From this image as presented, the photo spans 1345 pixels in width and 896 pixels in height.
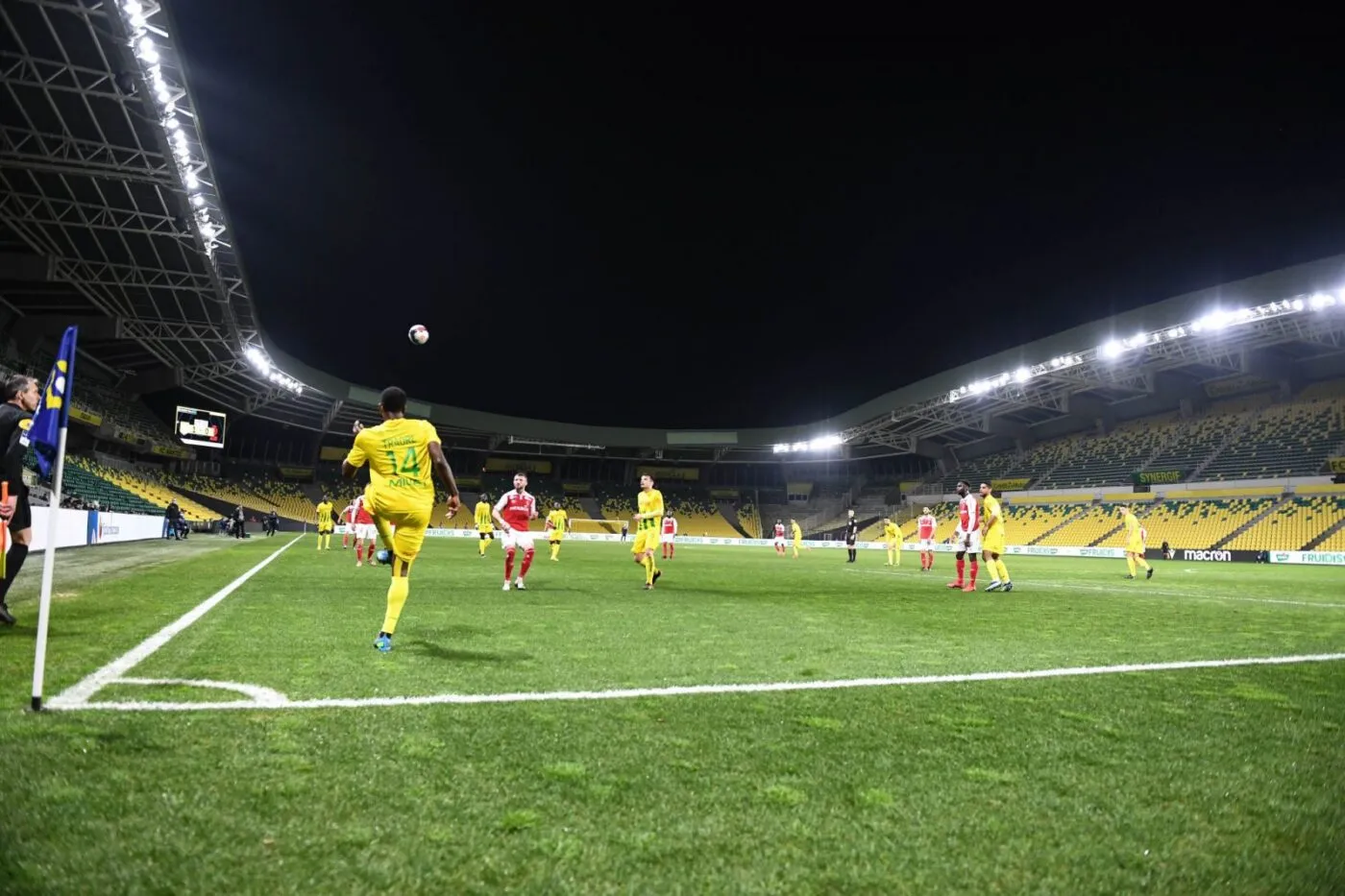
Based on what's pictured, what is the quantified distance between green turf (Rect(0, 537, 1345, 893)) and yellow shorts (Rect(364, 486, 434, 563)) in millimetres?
820

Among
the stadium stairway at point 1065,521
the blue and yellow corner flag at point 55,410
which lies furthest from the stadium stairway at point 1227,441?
the blue and yellow corner flag at point 55,410

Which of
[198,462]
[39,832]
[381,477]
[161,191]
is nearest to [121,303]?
[161,191]

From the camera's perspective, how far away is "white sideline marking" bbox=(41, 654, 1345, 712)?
12.4 feet

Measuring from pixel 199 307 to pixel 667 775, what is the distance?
130 feet

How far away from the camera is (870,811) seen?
102 inches

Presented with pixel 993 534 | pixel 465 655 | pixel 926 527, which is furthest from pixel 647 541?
pixel 926 527

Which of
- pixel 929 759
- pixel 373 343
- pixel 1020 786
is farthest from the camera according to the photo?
pixel 373 343

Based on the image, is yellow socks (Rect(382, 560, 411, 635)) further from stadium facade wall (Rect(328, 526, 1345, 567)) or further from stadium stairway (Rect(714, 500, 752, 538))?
stadium stairway (Rect(714, 500, 752, 538))

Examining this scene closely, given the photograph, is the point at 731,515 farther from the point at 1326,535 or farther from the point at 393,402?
the point at 393,402

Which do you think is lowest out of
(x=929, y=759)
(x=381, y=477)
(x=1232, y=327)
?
(x=929, y=759)

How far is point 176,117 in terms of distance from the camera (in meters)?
20.5

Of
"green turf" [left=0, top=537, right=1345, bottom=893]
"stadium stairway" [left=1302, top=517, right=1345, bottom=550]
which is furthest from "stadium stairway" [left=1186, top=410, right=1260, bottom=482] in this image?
"green turf" [left=0, top=537, right=1345, bottom=893]

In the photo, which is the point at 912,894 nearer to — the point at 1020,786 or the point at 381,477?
the point at 1020,786

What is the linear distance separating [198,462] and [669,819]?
224 feet
